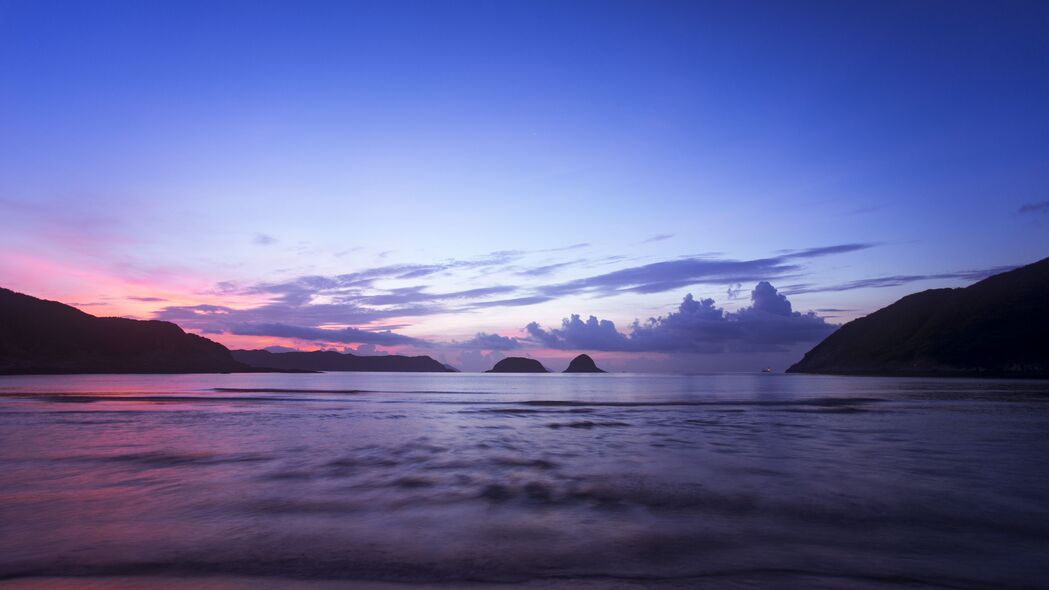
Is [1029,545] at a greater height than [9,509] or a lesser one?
lesser

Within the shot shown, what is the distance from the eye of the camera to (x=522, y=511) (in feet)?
38.5

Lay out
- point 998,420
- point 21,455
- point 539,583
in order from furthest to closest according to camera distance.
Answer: point 998,420
point 21,455
point 539,583

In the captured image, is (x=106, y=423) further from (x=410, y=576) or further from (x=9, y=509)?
(x=410, y=576)

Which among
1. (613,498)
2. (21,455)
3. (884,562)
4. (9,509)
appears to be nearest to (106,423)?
(21,455)

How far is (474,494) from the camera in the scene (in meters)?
13.5

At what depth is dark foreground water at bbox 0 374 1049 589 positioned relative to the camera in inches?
305

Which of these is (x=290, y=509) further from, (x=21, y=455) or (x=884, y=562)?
(x=21, y=455)

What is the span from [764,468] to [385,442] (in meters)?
15.1

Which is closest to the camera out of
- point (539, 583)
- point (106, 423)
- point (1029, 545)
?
point (539, 583)

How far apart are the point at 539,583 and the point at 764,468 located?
1257 cm

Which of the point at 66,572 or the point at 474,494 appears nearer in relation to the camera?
the point at 66,572

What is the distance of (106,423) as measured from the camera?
30.2 metres

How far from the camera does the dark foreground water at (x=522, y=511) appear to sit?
7758 mm

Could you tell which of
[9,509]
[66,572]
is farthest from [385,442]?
[66,572]
